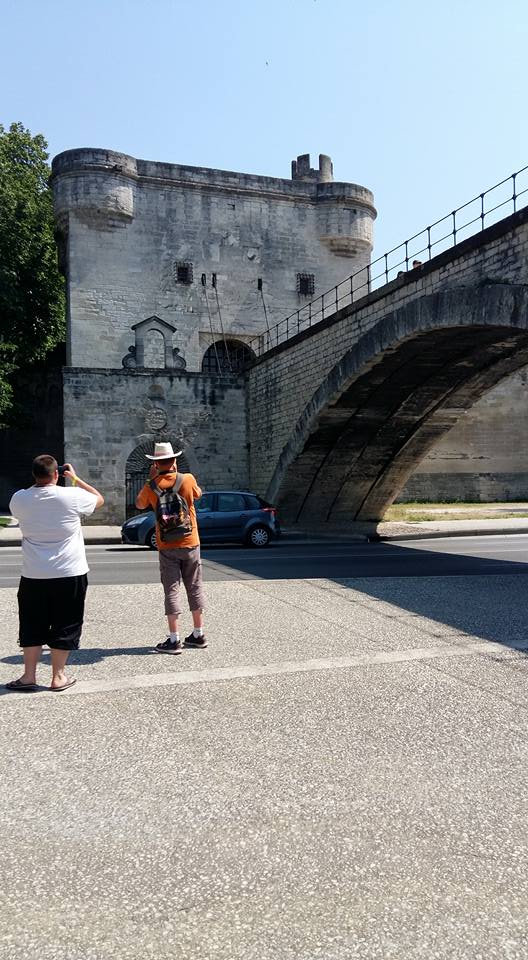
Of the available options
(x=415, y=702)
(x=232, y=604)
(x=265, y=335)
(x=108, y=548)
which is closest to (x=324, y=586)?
(x=232, y=604)

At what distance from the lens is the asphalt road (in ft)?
36.6

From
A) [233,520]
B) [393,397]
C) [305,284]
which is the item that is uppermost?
[305,284]

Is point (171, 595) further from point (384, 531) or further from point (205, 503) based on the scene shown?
point (384, 531)

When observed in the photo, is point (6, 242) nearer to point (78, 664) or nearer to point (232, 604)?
point (232, 604)

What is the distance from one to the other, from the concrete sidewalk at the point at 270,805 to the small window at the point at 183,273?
88.7 feet

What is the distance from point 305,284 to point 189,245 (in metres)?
5.32

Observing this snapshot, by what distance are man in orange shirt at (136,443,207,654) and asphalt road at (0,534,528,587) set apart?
4353mm

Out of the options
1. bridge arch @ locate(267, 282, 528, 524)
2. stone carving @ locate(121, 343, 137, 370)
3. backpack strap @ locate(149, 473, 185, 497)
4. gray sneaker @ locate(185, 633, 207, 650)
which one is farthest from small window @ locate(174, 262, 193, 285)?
gray sneaker @ locate(185, 633, 207, 650)

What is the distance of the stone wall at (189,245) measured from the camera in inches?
1160

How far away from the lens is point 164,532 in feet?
20.0

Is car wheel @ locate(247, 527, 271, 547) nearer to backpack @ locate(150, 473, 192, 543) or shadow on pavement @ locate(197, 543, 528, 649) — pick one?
shadow on pavement @ locate(197, 543, 528, 649)

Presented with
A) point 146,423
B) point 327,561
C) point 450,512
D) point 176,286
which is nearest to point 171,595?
point 327,561

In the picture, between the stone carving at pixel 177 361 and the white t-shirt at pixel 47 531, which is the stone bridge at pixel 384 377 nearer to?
the stone carving at pixel 177 361

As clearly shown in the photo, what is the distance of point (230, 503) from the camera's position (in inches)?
719
